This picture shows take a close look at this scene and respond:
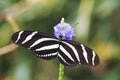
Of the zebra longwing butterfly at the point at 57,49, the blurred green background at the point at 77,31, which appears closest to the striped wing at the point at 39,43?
the zebra longwing butterfly at the point at 57,49

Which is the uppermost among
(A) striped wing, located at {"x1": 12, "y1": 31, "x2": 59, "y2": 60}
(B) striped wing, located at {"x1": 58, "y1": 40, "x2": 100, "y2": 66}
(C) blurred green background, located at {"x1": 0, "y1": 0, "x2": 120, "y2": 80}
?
(C) blurred green background, located at {"x1": 0, "y1": 0, "x2": 120, "y2": 80}

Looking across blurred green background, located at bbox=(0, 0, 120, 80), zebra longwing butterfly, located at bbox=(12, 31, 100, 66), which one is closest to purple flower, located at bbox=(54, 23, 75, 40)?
zebra longwing butterfly, located at bbox=(12, 31, 100, 66)

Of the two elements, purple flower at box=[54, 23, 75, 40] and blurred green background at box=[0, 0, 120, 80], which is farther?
blurred green background at box=[0, 0, 120, 80]

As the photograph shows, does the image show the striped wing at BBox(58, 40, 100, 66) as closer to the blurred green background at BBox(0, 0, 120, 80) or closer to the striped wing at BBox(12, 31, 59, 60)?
the striped wing at BBox(12, 31, 59, 60)

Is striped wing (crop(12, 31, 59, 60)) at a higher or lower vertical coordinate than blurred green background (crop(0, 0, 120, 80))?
lower

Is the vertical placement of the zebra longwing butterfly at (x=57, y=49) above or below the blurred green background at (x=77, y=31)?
below

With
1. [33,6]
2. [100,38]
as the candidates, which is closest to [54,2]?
[33,6]

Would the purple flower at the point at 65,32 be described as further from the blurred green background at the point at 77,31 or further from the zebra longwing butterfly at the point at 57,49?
the blurred green background at the point at 77,31

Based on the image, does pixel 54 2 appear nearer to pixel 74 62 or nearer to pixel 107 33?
pixel 107 33
